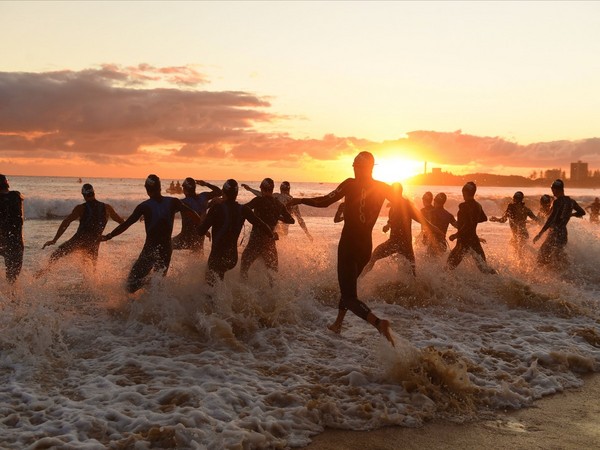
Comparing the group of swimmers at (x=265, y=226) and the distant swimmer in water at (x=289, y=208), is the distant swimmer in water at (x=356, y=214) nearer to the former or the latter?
the group of swimmers at (x=265, y=226)

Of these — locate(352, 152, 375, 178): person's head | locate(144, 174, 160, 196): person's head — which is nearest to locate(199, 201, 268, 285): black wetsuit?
locate(144, 174, 160, 196): person's head

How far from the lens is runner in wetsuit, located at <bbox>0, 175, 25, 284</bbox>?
9.31 meters

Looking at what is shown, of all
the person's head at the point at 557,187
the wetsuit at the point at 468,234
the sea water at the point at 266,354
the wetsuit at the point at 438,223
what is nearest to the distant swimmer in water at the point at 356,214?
the sea water at the point at 266,354

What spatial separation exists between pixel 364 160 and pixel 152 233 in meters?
3.61

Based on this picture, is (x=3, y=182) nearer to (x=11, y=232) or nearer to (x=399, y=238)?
(x=11, y=232)

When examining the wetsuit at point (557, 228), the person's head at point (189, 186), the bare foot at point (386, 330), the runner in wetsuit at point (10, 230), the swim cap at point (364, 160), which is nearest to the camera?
the bare foot at point (386, 330)

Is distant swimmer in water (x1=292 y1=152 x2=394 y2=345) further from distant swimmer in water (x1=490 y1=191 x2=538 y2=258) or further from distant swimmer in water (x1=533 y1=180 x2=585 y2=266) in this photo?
distant swimmer in water (x1=490 y1=191 x2=538 y2=258)

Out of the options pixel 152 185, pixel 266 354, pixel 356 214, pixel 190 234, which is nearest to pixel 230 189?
pixel 152 185

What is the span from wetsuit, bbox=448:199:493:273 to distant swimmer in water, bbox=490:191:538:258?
2249mm

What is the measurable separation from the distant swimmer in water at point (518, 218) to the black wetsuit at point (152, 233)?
28.6ft

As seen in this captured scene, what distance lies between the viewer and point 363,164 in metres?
7.27

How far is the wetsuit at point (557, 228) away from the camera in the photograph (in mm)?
12984

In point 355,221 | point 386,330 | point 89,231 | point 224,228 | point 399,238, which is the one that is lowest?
point 386,330

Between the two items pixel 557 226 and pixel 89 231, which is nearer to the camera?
pixel 89 231
